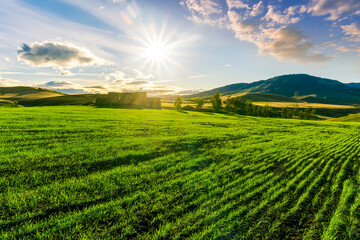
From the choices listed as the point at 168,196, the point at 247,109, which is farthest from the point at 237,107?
the point at 168,196

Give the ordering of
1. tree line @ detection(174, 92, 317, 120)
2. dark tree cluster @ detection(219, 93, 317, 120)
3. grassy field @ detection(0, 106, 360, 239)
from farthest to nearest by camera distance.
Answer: dark tree cluster @ detection(219, 93, 317, 120), tree line @ detection(174, 92, 317, 120), grassy field @ detection(0, 106, 360, 239)

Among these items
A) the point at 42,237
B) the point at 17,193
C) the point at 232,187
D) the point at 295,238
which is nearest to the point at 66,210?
the point at 42,237

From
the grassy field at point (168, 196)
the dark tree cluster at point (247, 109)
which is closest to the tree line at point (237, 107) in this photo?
the dark tree cluster at point (247, 109)

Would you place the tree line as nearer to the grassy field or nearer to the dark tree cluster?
the dark tree cluster

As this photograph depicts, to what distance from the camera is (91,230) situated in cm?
424

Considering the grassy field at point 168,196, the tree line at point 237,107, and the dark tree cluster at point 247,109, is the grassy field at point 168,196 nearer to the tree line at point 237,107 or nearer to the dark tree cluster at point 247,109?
the tree line at point 237,107

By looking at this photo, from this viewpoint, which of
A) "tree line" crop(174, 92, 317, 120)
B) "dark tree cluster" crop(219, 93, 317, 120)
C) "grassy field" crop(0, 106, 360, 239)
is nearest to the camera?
"grassy field" crop(0, 106, 360, 239)

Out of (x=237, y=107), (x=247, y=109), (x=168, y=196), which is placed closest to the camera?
(x=168, y=196)

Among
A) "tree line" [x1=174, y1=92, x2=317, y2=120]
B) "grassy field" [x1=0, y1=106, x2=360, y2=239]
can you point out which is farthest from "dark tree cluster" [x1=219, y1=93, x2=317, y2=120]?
"grassy field" [x1=0, y1=106, x2=360, y2=239]

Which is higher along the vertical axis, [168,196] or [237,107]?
[168,196]

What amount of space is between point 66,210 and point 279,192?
26.8ft

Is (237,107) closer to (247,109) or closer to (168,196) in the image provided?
(247,109)

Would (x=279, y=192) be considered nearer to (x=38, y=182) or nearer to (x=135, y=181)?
(x=135, y=181)

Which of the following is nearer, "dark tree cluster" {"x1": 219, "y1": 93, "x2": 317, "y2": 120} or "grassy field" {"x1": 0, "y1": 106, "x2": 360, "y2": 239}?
"grassy field" {"x1": 0, "y1": 106, "x2": 360, "y2": 239}
